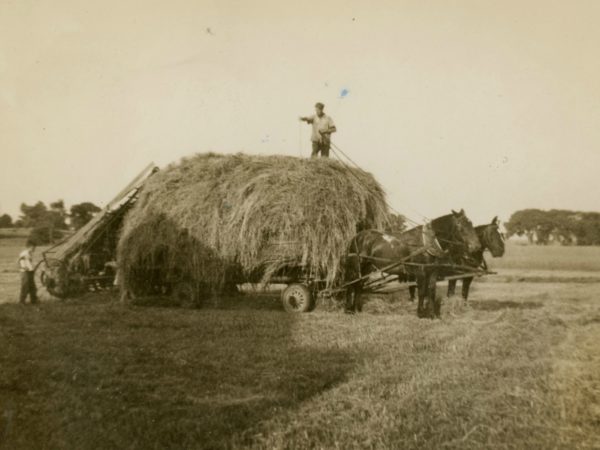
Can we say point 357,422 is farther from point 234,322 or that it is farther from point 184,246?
point 184,246

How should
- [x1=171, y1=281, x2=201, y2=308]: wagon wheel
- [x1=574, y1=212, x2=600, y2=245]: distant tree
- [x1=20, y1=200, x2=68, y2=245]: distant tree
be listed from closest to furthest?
[x1=171, y1=281, x2=201, y2=308]: wagon wheel
[x1=20, y1=200, x2=68, y2=245]: distant tree
[x1=574, y1=212, x2=600, y2=245]: distant tree

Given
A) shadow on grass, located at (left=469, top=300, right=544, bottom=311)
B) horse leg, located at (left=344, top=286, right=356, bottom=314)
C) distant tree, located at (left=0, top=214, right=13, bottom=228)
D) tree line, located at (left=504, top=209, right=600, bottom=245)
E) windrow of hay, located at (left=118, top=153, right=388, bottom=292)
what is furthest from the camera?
tree line, located at (left=504, top=209, right=600, bottom=245)

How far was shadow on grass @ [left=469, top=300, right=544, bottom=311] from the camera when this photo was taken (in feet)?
43.0

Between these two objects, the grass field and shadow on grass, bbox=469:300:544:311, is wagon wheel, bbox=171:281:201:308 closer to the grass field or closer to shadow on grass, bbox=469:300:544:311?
the grass field

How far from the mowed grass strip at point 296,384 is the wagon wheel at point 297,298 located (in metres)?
1.76

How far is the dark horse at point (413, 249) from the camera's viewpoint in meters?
11.9

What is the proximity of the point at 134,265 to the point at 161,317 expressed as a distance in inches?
97.0

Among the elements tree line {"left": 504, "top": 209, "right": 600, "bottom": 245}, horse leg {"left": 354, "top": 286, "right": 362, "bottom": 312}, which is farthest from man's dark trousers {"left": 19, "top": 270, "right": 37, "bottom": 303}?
tree line {"left": 504, "top": 209, "right": 600, "bottom": 245}

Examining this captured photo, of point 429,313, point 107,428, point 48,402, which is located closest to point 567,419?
point 107,428

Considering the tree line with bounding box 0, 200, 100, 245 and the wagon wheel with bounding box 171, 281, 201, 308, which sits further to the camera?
the tree line with bounding box 0, 200, 100, 245

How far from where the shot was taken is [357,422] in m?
5.05

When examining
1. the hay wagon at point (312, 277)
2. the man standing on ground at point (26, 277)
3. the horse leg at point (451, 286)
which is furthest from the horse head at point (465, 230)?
the man standing on ground at point (26, 277)

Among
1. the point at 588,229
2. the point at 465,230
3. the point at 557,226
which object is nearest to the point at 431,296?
the point at 465,230

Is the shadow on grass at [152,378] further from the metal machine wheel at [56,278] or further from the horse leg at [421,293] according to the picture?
the metal machine wheel at [56,278]
